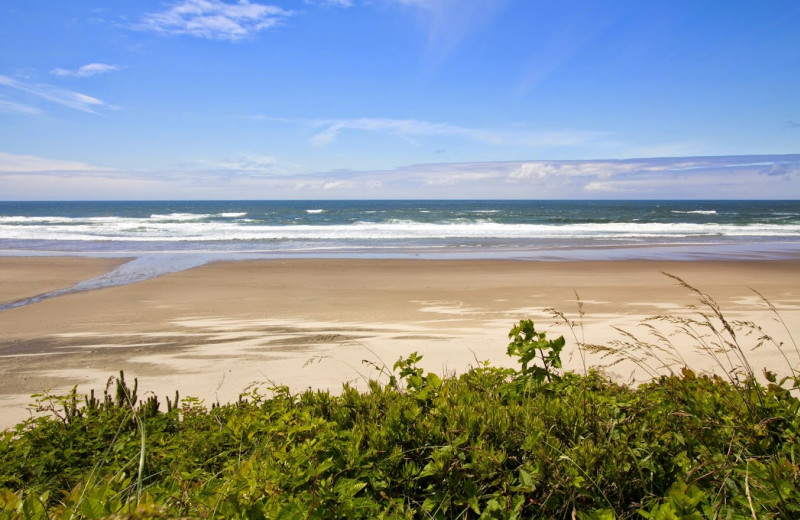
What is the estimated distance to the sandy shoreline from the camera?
6566mm

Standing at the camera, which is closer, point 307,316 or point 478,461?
point 478,461

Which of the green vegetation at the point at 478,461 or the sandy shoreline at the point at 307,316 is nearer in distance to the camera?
the green vegetation at the point at 478,461

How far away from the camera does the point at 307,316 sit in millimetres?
9883

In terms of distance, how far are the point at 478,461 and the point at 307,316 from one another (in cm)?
818

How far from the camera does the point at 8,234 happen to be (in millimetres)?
33750

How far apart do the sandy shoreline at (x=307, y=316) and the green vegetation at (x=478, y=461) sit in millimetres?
1662

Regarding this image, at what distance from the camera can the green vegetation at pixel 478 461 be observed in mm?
1683

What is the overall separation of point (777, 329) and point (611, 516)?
848 centimetres

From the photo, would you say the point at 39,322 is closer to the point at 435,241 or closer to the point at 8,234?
the point at 435,241

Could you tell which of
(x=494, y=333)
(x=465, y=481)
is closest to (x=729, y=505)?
(x=465, y=481)

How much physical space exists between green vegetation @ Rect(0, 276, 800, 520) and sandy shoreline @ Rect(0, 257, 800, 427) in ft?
5.45

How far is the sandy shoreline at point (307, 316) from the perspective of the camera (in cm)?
657

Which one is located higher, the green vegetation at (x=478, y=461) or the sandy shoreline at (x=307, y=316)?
the green vegetation at (x=478, y=461)

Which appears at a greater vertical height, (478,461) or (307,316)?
(478,461)
